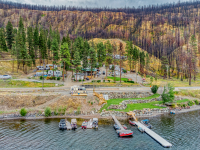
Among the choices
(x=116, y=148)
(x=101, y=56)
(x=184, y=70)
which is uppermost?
(x=101, y=56)

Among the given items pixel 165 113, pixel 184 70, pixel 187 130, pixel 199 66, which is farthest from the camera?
pixel 199 66

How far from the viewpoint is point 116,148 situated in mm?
28531

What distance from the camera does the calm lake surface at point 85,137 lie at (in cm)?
2877

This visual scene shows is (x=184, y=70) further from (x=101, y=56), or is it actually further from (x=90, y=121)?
(x=90, y=121)

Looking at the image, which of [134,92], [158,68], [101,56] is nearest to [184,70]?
[158,68]

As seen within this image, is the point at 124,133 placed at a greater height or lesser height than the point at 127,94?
lesser

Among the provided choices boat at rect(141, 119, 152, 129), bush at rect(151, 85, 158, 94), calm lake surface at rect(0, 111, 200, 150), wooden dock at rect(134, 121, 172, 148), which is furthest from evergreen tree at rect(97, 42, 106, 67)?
calm lake surface at rect(0, 111, 200, 150)

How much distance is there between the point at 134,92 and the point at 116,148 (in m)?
31.9

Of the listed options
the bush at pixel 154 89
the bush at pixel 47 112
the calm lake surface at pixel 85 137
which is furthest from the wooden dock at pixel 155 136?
the bush at pixel 154 89

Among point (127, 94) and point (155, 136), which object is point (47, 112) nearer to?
point (155, 136)

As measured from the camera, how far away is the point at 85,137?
31734 millimetres

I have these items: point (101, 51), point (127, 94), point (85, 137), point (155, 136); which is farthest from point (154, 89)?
point (85, 137)

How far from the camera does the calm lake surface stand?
1133 inches

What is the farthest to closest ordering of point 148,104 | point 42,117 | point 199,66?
point 199,66, point 148,104, point 42,117
